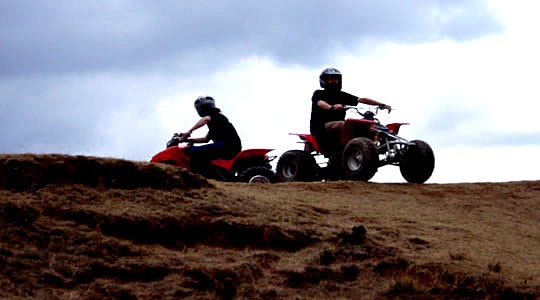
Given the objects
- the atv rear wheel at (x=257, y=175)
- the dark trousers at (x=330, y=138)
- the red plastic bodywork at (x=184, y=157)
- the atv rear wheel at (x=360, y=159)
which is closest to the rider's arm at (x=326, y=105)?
the dark trousers at (x=330, y=138)

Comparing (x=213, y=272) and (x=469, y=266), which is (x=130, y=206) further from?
(x=469, y=266)

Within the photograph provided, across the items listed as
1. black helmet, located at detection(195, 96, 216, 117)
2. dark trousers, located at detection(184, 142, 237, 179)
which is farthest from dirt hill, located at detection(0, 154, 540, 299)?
black helmet, located at detection(195, 96, 216, 117)

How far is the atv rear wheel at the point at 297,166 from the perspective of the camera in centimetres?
1767

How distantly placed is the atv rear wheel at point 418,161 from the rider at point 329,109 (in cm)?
91

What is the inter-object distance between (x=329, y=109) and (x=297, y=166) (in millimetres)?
1205

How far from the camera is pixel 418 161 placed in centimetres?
1712

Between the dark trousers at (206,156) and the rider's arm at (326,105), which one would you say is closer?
the dark trousers at (206,156)

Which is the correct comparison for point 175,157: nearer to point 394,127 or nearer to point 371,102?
point 371,102

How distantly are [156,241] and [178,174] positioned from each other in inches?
71.2

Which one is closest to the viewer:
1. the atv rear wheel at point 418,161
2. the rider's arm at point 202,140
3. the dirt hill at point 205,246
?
the dirt hill at point 205,246

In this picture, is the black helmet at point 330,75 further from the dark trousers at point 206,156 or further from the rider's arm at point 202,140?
the rider's arm at point 202,140

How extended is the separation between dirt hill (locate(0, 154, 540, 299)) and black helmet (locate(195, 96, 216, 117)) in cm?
458

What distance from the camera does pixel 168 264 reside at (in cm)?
1014

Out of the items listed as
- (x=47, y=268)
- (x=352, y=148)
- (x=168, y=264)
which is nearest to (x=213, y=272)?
(x=168, y=264)
